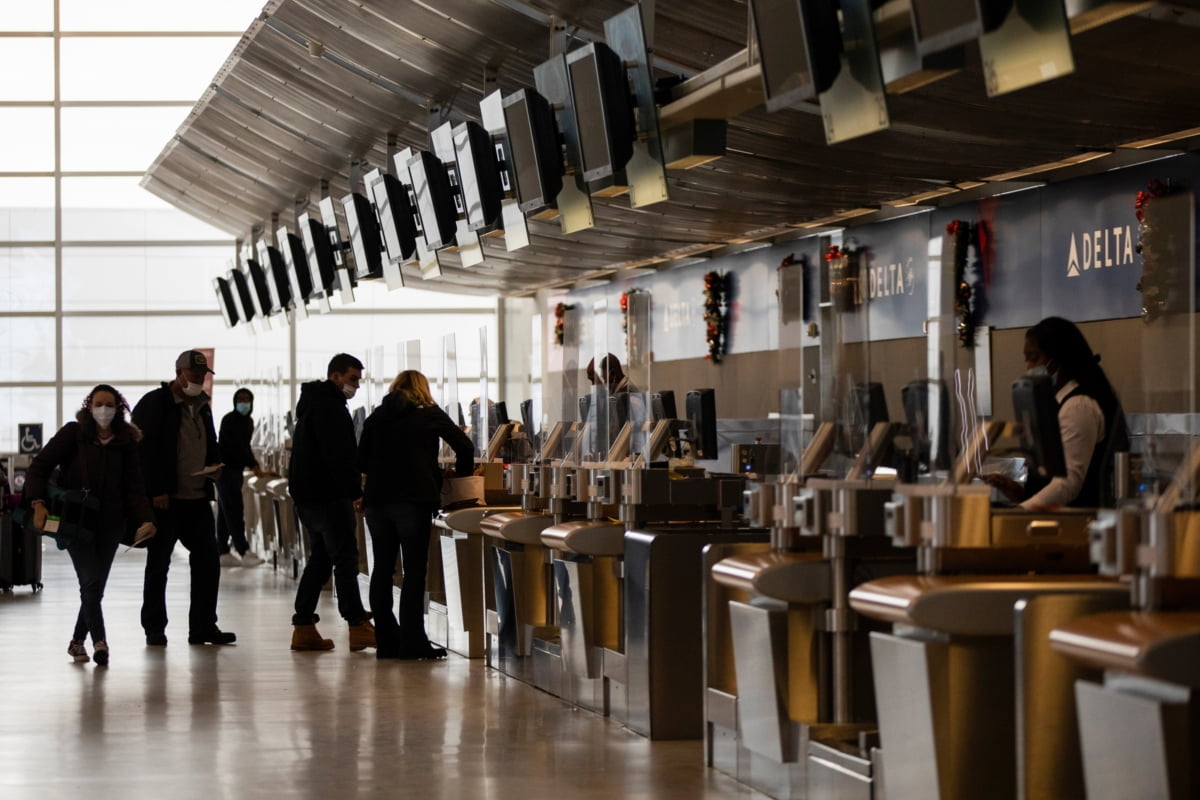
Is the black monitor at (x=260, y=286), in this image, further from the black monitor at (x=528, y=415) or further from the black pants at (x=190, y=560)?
the black monitor at (x=528, y=415)

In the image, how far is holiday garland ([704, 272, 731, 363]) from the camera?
16797 mm

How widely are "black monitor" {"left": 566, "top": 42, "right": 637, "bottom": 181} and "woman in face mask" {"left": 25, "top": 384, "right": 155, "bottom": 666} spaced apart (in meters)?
2.89

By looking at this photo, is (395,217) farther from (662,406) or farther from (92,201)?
(92,201)

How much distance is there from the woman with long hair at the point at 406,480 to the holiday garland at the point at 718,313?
824cm

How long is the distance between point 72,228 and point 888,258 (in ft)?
42.5

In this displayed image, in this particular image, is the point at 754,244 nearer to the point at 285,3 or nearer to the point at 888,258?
the point at 888,258

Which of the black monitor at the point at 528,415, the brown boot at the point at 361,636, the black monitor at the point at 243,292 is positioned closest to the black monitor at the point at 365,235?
the black monitor at the point at 528,415

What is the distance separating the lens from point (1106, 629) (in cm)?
356

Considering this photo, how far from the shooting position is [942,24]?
4.45m

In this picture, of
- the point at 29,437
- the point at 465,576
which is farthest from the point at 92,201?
the point at 465,576

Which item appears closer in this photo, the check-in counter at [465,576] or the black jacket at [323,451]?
the check-in counter at [465,576]

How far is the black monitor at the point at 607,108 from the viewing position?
691 centimetres

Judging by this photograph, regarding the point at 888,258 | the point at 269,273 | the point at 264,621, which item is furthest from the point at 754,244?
the point at 264,621

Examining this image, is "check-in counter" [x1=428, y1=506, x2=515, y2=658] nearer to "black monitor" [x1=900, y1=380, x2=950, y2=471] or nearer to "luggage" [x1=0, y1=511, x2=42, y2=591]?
"black monitor" [x1=900, y1=380, x2=950, y2=471]
